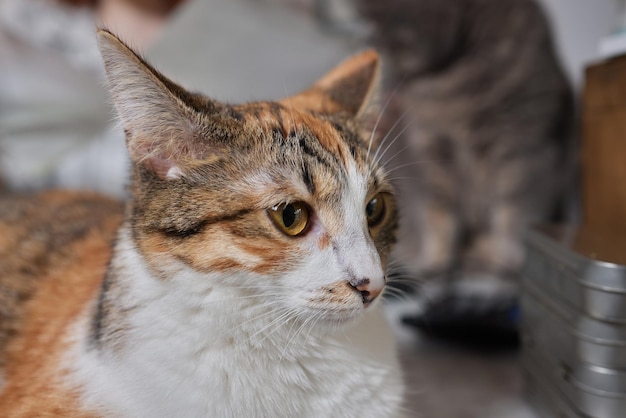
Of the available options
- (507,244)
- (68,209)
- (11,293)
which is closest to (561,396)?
(507,244)

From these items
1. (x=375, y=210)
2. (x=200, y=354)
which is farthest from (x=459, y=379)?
(x=200, y=354)

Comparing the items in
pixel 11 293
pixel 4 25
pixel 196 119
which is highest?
pixel 4 25

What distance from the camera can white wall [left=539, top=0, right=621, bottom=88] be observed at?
1.45 meters

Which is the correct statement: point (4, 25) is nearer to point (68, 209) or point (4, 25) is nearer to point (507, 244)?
point (68, 209)

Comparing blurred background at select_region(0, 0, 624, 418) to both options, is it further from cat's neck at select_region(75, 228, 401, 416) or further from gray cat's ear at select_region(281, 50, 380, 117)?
cat's neck at select_region(75, 228, 401, 416)

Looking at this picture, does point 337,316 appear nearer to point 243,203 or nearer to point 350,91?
point 243,203

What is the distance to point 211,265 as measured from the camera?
1.92 ft

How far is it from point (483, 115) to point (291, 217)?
1.19 m

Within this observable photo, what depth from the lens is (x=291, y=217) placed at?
23.8 inches

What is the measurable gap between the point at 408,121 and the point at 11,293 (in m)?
1.21

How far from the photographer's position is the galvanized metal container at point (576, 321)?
2.29 feet

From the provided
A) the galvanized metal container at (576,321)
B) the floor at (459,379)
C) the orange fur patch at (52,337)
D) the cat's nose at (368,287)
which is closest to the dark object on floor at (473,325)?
the floor at (459,379)

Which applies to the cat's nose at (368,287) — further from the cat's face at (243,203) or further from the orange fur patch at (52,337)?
the orange fur patch at (52,337)

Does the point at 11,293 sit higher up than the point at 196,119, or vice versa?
the point at 196,119
